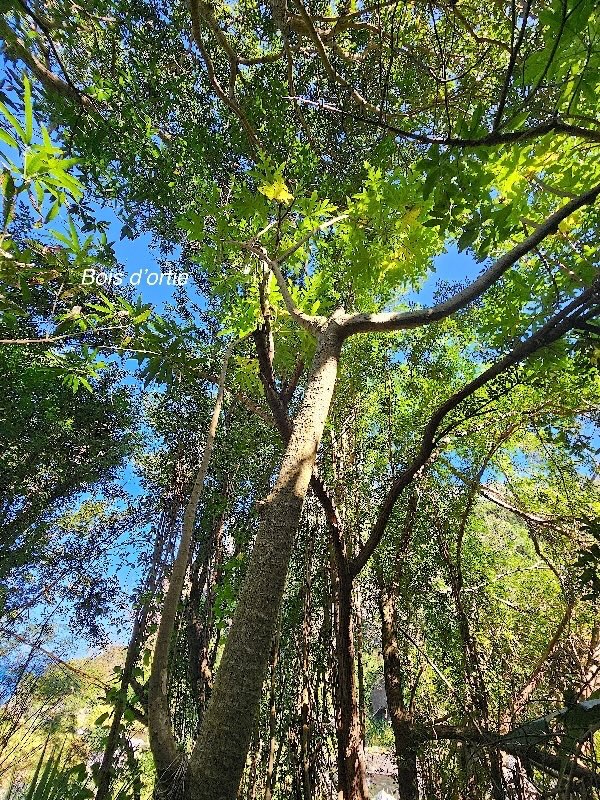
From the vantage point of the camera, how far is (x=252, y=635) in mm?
1502

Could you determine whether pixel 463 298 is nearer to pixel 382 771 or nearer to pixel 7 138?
pixel 7 138

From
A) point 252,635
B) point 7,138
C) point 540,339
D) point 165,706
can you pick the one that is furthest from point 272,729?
point 7,138

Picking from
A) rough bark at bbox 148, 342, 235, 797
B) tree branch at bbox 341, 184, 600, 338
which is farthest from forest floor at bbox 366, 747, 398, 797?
tree branch at bbox 341, 184, 600, 338

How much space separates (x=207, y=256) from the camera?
2602mm

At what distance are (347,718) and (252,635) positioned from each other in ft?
5.57

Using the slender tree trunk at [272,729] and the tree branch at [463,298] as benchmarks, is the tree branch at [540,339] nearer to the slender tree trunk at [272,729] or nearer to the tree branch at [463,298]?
the tree branch at [463,298]

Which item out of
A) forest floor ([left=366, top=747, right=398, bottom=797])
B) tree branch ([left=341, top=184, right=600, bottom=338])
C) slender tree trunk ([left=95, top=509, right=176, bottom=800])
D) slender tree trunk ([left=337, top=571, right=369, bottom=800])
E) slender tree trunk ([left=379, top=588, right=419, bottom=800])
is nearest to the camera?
tree branch ([left=341, top=184, right=600, bottom=338])

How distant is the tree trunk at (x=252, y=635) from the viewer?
1.33 meters

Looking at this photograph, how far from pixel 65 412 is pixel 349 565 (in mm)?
4657

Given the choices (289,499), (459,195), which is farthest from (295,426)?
(459,195)

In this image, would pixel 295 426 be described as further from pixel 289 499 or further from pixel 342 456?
pixel 342 456

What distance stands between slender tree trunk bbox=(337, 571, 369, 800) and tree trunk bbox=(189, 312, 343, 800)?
3.83 feet

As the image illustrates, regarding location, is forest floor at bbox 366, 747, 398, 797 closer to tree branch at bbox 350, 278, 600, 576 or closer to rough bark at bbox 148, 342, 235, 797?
rough bark at bbox 148, 342, 235, 797

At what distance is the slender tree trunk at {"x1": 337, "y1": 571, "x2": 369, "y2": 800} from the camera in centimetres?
254
